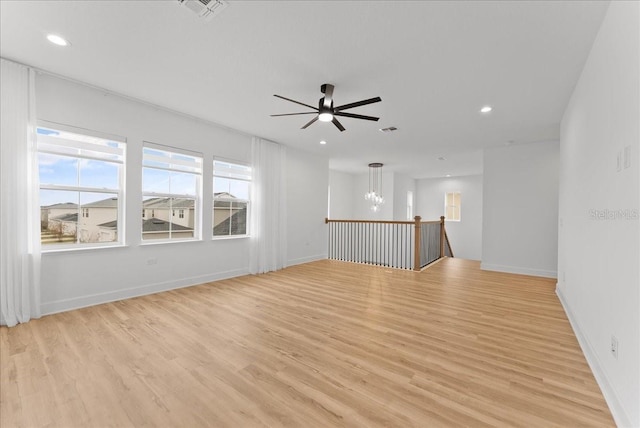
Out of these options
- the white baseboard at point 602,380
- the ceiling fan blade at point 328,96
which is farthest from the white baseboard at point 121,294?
the white baseboard at point 602,380

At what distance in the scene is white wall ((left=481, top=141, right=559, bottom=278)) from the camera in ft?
18.1

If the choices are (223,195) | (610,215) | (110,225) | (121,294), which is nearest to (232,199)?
(223,195)

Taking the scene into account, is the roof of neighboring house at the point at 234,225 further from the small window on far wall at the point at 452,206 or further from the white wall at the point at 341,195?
the small window on far wall at the point at 452,206

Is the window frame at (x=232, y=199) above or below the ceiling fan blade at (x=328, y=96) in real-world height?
below

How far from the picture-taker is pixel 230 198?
17.8 ft

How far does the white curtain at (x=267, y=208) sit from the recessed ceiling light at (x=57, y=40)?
3.15 m

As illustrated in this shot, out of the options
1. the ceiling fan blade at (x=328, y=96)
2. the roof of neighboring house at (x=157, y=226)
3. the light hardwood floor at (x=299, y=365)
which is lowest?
the light hardwood floor at (x=299, y=365)

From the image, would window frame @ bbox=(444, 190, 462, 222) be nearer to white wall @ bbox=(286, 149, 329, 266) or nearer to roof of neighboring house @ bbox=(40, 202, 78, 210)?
white wall @ bbox=(286, 149, 329, 266)

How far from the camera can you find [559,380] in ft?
6.68

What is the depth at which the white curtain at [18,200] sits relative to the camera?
294 centimetres

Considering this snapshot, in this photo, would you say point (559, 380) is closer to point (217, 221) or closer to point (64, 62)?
point (217, 221)

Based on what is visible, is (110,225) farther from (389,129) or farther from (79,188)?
(389,129)

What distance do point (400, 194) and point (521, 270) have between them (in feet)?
17.1

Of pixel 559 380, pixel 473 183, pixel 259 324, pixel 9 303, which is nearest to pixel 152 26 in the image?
pixel 259 324
